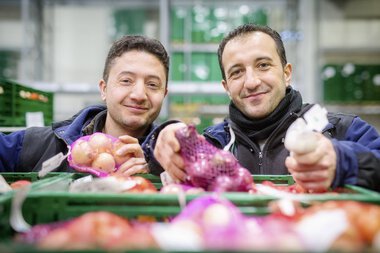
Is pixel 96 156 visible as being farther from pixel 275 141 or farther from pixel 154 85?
pixel 275 141

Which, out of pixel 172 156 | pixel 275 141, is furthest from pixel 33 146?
pixel 275 141

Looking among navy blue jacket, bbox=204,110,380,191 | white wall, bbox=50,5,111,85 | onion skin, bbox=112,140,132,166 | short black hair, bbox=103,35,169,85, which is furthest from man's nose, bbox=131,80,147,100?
white wall, bbox=50,5,111,85

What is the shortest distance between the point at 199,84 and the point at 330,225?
3.13 meters

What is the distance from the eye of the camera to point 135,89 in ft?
5.80

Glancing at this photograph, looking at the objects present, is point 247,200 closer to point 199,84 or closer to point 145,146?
point 145,146

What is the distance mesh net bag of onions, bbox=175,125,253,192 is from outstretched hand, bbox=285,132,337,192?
163mm

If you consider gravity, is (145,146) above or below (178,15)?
below

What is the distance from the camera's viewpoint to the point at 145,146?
1.53 meters

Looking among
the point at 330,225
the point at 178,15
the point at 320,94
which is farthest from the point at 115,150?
the point at 320,94

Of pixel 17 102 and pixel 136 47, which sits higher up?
pixel 136 47

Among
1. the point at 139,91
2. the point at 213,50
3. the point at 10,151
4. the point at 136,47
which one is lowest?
the point at 10,151

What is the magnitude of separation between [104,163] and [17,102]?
163cm

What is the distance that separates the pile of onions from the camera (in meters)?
1.41

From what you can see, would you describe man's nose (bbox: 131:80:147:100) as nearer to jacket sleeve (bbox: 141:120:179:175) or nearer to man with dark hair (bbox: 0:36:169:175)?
man with dark hair (bbox: 0:36:169:175)
